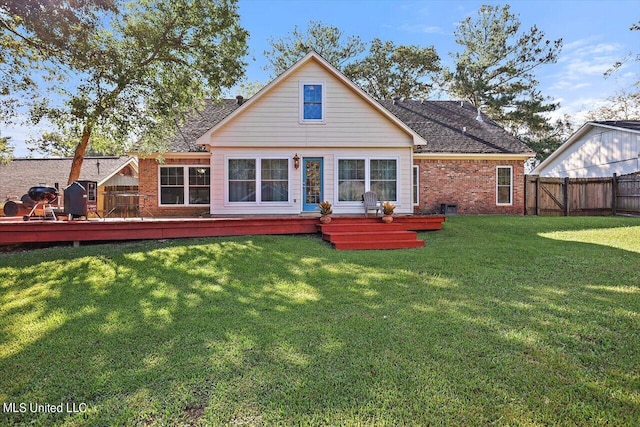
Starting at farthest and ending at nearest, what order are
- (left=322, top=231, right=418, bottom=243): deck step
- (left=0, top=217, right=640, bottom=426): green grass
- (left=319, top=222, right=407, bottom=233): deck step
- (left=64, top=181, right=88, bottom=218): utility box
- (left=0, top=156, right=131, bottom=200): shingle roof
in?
1. (left=0, top=156, right=131, bottom=200): shingle roof
2. (left=319, top=222, right=407, bottom=233): deck step
3. (left=64, top=181, right=88, bottom=218): utility box
4. (left=322, top=231, right=418, bottom=243): deck step
5. (left=0, top=217, right=640, bottom=426): green grass

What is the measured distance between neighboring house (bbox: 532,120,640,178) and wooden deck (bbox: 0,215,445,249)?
12.6m

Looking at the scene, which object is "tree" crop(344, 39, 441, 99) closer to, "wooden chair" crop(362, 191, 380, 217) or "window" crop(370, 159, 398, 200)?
"window" crop(370, 159, 398, 200)

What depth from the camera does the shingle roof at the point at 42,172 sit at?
20.0 metres

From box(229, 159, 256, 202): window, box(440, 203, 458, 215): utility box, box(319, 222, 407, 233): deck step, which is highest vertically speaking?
box(229, 159, 256, 202): window

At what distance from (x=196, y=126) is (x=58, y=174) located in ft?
40.8

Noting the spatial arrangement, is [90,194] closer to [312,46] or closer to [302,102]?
[302,102]

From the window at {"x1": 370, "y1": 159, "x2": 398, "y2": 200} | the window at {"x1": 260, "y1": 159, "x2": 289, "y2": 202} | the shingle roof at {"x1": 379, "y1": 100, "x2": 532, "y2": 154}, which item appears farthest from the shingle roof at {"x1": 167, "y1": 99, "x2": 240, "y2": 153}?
the shingle roof at {"x1": 379, "y1": 100, "x2": 532, "y2": 154}

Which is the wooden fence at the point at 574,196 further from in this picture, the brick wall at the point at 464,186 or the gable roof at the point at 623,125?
the gable roof at the point at 623,125

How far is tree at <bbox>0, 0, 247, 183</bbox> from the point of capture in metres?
9.43

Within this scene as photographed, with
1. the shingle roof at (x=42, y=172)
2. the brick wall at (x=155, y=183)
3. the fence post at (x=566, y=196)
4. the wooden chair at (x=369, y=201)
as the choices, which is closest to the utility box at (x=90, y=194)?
the brick wall at (x=155, y=183)

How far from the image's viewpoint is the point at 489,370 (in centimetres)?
288

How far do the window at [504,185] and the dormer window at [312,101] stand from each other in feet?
28.0

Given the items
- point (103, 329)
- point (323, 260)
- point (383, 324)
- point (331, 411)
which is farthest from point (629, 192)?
point (103, 329)

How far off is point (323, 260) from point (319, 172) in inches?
211
